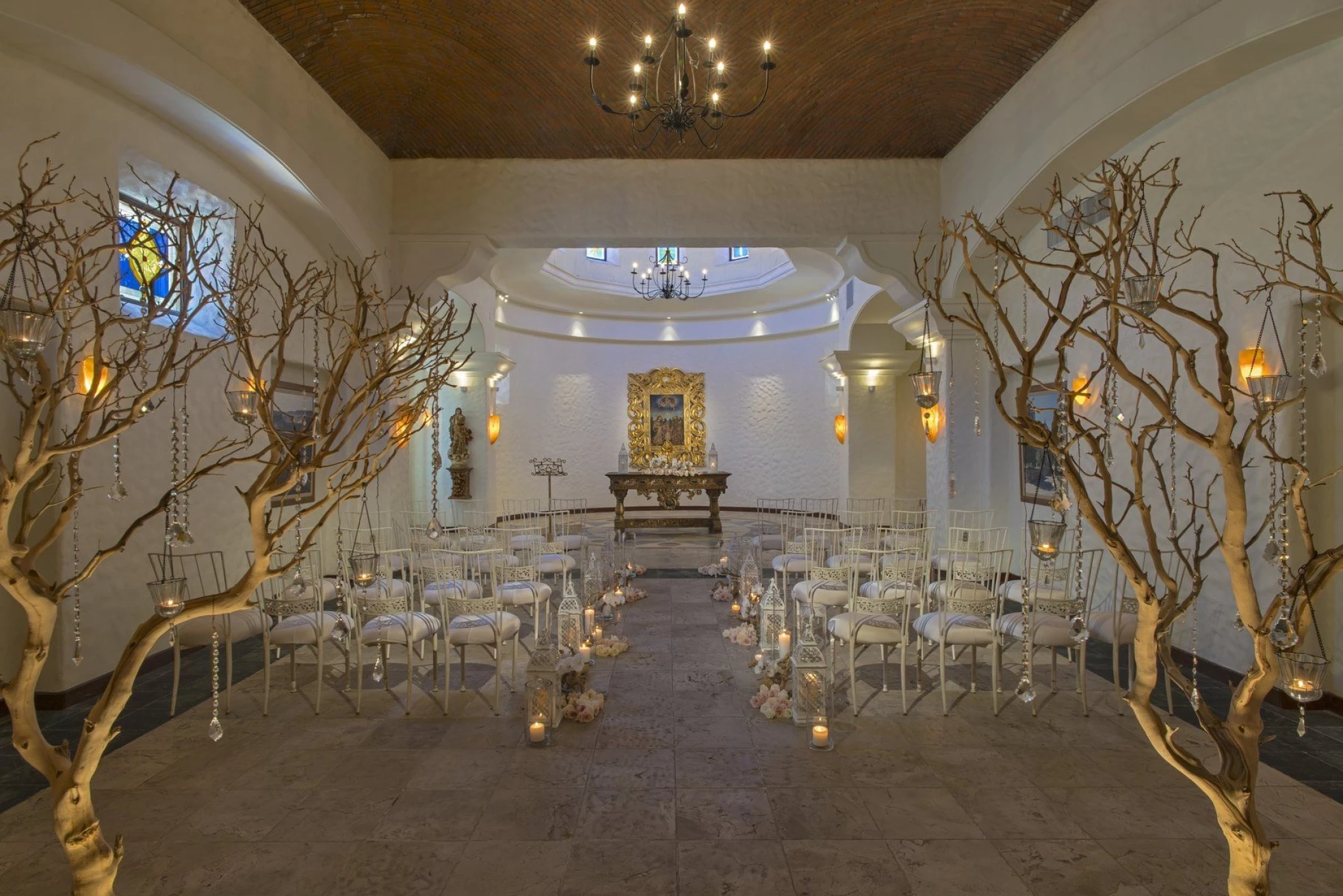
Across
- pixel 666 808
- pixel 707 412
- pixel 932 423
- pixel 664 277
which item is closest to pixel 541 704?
pixel 666 808

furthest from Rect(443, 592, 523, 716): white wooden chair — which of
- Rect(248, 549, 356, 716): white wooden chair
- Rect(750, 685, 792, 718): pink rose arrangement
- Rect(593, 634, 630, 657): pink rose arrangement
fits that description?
Rect(750, 685, 792, 718): pink rose arrangement

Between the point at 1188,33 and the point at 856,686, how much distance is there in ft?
15.2

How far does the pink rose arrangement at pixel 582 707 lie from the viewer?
14.6ft

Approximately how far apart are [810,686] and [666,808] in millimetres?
1211

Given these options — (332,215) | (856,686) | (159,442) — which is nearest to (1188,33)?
(856,686)

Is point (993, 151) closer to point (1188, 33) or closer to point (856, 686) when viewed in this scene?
point (1188, 33)

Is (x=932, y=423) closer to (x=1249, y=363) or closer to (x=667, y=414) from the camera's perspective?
(x=1249, y=363)

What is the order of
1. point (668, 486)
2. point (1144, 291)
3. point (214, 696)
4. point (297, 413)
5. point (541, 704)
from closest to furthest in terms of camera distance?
point (1144, 291), point (214, 696), point (541, 704), point (297, 413), point (668, 486)

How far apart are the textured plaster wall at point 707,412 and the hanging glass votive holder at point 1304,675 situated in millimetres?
13103

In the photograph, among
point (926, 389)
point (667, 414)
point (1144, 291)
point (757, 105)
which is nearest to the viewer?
point (1144, 291)

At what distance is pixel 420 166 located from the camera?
844 cm

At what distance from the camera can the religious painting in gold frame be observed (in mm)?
16656

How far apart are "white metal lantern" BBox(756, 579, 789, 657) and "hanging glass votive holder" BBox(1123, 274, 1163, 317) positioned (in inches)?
139

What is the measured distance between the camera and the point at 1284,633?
7.25 feet
